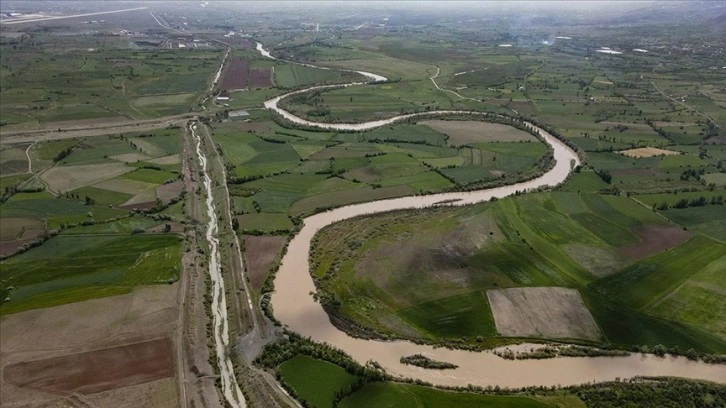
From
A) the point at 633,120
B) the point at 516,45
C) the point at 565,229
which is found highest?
the point at 516,45

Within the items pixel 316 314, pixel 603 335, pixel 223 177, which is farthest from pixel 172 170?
pixel 603 335

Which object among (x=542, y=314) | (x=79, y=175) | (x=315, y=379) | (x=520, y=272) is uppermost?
(x=79, y=175)

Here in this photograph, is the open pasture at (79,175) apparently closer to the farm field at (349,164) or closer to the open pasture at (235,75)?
the farm field at (349,164)

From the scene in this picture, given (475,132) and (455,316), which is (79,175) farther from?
(475,132)

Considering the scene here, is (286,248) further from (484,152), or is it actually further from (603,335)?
(484,152)

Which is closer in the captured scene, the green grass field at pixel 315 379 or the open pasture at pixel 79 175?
the green grass field at pixel 315 379

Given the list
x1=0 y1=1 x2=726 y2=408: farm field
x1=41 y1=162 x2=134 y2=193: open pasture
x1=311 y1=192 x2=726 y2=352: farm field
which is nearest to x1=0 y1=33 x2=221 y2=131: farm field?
x1=0 y1=1 x2=726 y2=408: farm field

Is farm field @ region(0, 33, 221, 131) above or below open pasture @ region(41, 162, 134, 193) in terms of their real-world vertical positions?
above

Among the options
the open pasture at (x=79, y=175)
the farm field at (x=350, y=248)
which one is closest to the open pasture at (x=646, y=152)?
the farm field at (x=350, y=248)

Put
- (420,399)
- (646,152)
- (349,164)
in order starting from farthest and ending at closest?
(646,152)
(349,164)
(420,399)

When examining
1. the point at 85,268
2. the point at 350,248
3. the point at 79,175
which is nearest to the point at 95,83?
the point at 79,175

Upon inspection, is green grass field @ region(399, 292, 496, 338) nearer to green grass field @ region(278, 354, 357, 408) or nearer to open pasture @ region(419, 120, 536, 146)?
green grass field @ region(278, 354, 357, 408)
